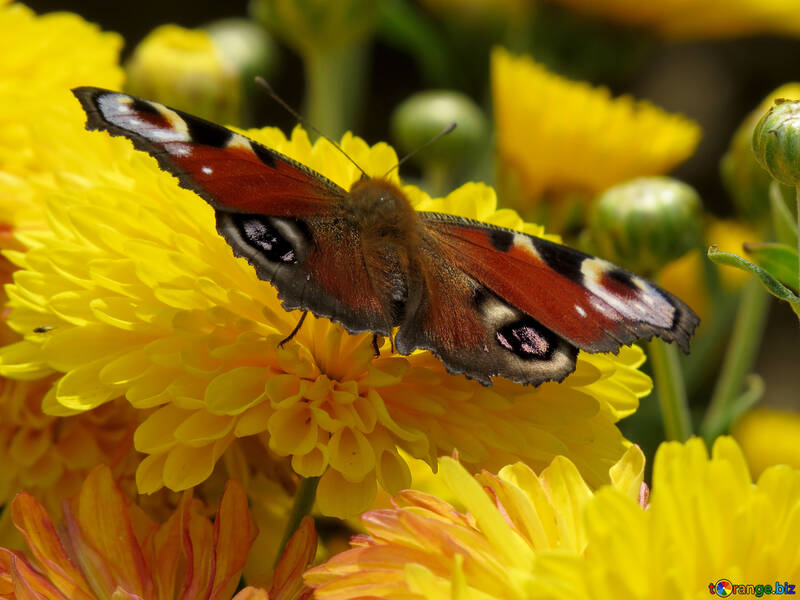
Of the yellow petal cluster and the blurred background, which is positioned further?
the blurred background

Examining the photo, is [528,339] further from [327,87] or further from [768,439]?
[768,439]

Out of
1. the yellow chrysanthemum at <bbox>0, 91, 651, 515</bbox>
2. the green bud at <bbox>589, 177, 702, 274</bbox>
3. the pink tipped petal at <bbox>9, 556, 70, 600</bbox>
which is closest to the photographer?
the pink tipped petal at <bbox>9, 556, 70, 600</bbox>

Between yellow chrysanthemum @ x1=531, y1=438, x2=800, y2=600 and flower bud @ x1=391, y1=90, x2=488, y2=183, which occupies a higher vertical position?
yellow chrysanthemum @ x1=531, y1=438, x2=800, y2=600

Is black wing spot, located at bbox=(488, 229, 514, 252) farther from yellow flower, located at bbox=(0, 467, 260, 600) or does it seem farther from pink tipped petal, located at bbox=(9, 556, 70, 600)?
pink tipped petal, located at bbox=(9, 556, 70, 600)

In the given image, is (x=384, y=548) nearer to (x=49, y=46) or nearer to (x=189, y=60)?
(x=49, y=46)

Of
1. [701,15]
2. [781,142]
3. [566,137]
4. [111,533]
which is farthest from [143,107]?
[701,15]

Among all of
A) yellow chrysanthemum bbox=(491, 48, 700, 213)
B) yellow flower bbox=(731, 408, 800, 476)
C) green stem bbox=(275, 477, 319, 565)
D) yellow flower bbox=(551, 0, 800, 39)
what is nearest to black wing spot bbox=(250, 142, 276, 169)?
green stem bbox=(275, 477, 319, 565)

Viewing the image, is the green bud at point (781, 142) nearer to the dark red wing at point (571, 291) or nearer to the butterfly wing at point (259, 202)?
the dark red wing at point (571, 291)

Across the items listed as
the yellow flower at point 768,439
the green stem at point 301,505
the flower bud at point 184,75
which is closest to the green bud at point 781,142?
the green stem at point 301,505
